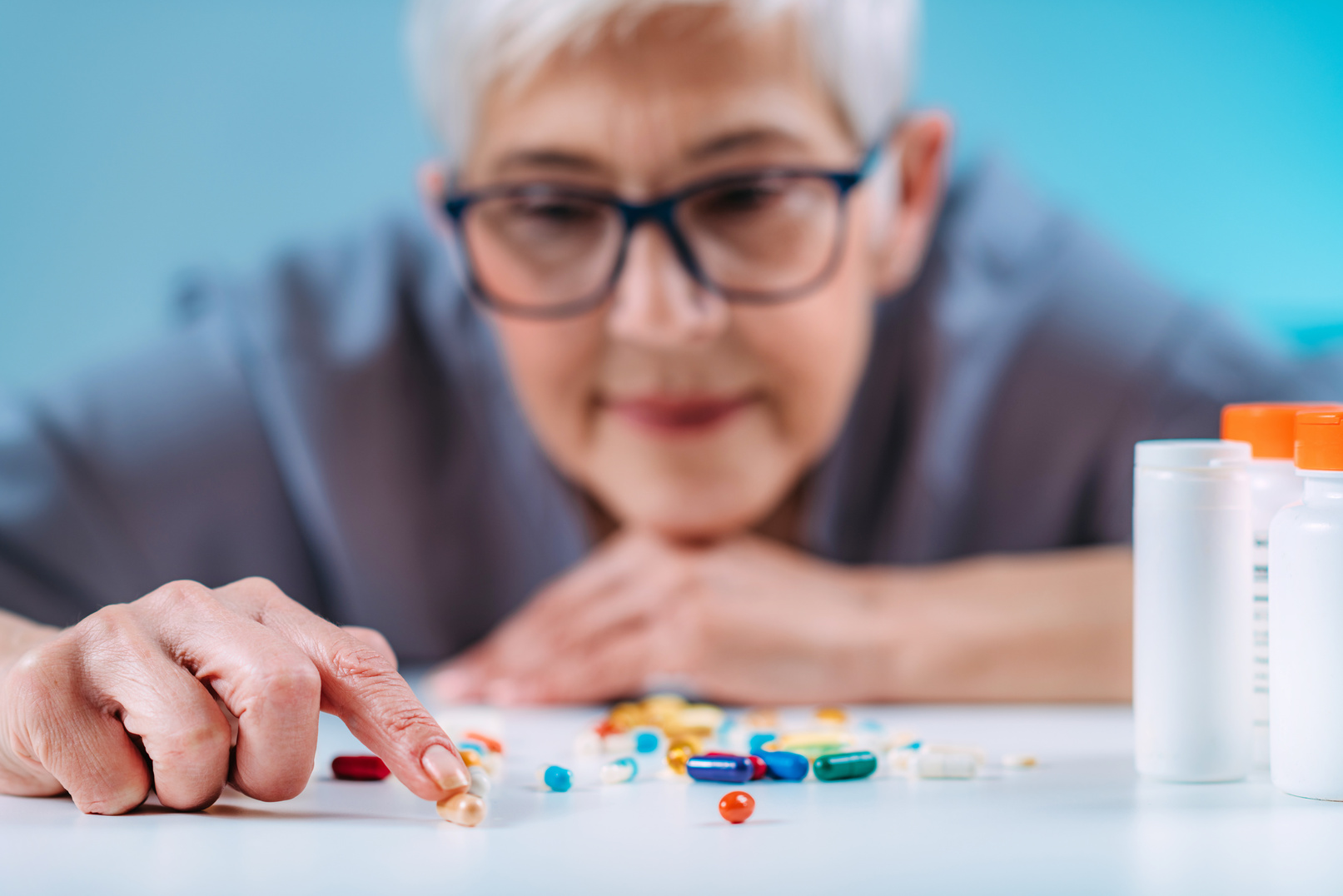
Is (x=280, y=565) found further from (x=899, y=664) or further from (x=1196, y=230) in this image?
(x=1196, y=230)

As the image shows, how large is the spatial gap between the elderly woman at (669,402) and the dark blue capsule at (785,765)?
468 millimetres

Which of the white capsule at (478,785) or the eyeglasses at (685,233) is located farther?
the eyeglasses at (685,233)

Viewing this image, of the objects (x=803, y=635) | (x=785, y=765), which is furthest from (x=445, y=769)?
(x=803, y=635)

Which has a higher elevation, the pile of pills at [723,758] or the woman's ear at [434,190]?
the woman's ear at [434,190]

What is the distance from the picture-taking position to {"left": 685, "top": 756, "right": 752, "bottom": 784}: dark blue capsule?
0.72 metres

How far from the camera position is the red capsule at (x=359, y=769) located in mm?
752

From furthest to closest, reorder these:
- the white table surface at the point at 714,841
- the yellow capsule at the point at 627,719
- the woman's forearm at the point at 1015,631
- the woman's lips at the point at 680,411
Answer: the woman's lips at the point at 680,411 → the woman's forearm at the point at 1015,631 → the yellow capsule at the point at 627,719 → the white table surface at the point at 714,841

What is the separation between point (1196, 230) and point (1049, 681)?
654 millimetres

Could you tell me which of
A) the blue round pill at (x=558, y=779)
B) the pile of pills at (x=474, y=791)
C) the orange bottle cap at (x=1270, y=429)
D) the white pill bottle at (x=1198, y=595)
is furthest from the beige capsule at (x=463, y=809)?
the orange bottle cap at (x=1270, y=429)

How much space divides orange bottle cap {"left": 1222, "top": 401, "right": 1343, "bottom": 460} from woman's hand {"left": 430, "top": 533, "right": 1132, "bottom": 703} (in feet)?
1.79

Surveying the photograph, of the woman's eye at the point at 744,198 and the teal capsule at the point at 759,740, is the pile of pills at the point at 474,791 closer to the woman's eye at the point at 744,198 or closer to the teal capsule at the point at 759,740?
the teal capsule at the point at 759,740

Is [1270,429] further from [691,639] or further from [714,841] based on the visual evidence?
[691,639]

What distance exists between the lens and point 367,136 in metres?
1.43

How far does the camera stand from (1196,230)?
138cm
